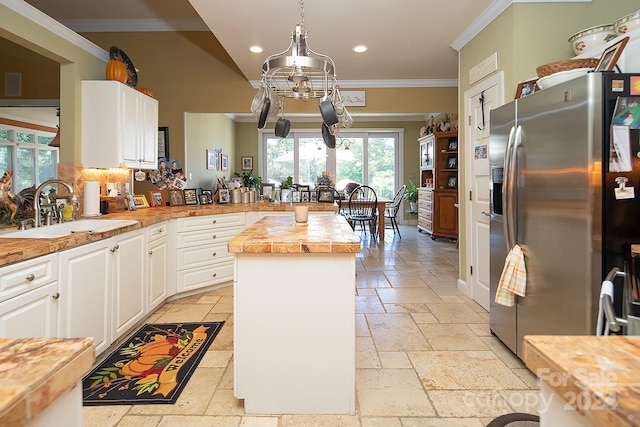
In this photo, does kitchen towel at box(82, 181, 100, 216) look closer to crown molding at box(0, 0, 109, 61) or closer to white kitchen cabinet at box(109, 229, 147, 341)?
white kitchen cabinet at box(109, 229, 147, 341)

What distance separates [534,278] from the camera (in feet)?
6.88

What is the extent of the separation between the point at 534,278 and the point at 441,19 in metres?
2.41

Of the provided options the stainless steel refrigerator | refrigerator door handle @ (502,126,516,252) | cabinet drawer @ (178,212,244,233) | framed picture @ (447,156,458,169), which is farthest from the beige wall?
framed picture @ (447,156,458,169)

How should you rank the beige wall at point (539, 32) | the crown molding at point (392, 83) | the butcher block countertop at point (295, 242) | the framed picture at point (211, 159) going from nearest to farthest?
1. the butcher block countertop at point (295, 242)
2. the beige wall at point (539, 32)
3. the crown molding at point (392, 83)
4. the framed picture at point (211, 159)

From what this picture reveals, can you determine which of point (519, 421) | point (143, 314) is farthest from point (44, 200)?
point (519, 421)

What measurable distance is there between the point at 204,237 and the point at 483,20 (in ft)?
10.9

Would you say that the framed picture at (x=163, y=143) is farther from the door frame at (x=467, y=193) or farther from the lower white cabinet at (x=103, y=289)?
the door frame at (x=467, y=193)

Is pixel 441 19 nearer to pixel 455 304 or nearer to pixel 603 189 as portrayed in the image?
pixel 603 189

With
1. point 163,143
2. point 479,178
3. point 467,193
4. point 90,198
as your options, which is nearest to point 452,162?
point 467,193

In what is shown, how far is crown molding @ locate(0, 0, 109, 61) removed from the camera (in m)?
2.53

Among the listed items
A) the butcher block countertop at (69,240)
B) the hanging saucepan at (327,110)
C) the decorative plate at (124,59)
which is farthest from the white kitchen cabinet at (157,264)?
the hanging saucepan at (327,110)

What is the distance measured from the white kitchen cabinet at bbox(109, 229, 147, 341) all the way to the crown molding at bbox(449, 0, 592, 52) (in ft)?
11.1

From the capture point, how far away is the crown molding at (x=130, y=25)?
4609mm

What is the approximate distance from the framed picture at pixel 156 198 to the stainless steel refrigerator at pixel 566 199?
345 centimetres
